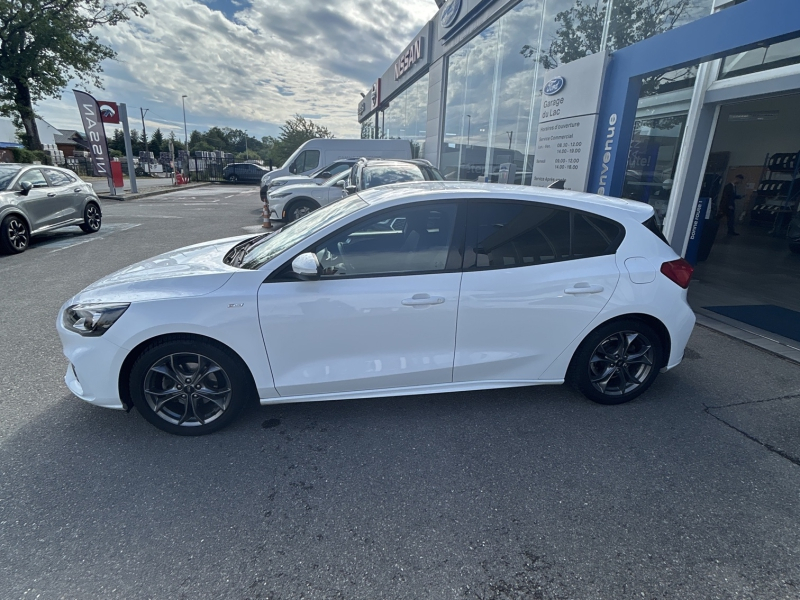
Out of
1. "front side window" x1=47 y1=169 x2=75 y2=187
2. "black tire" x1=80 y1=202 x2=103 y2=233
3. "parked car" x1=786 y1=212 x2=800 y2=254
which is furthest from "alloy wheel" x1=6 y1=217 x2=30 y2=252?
"parked car" x1=786 y1=212 x2=800 y2=254

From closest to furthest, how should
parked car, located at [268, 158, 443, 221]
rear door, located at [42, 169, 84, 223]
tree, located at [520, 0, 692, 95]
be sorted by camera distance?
tree, located at [520, 0, 692, 95]
rear door, located at [42, 169, 84, 223]
parked car, located at [268, 158, 443, 221]

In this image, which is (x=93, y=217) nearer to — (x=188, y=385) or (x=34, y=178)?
(x=34, y=178)

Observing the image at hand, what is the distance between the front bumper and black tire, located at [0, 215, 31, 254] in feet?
23.1

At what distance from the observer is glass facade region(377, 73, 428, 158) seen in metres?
20.9

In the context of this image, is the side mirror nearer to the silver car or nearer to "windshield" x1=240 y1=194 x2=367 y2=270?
"windshield" x1=240 y1=194 x2=367 y2=270

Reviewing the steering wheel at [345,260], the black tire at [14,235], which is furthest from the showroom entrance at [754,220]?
the black tire at [14,235]

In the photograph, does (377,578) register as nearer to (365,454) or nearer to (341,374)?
(365,454)

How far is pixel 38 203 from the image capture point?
8.55 meters

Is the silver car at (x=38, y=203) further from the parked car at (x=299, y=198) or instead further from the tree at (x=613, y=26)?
the tree at (x=613, y=26)

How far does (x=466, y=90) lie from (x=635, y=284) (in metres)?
14.3

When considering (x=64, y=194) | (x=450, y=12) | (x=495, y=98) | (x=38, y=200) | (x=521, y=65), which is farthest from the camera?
(x=450, y=12)

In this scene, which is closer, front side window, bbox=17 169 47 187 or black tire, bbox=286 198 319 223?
front side window, bbox=17 169 47 187

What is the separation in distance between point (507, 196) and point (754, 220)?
15.2m

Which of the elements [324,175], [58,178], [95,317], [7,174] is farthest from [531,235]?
[324,175]
